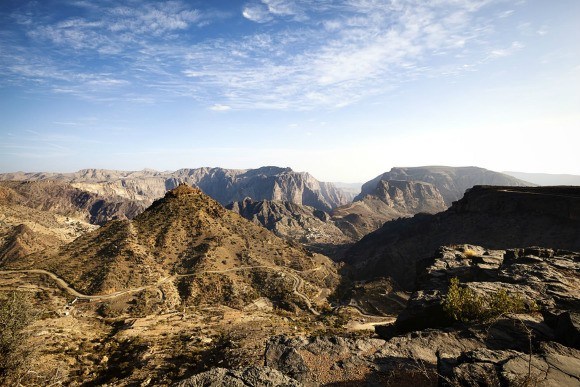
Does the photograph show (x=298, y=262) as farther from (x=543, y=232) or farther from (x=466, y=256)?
(x=543, y=232)

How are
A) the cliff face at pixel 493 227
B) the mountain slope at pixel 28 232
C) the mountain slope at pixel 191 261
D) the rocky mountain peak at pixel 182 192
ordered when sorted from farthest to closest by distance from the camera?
the mountain slope at pixel 28 232 → the rocky mountain peak at pixel 182 192 → the cliff face at pixel 493 227 → the mountain slope at pixel 191 261

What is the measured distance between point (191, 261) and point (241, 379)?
59.1 m

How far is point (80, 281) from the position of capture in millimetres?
52938

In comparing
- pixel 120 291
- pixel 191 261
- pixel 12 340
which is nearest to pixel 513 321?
pixel 12 340

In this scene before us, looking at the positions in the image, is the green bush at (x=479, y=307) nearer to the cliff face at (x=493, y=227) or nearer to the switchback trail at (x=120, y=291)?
the switchback trail at (x=120, y=291)

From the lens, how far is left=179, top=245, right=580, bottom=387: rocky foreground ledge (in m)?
10.9

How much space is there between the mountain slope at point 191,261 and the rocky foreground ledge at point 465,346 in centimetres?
3940

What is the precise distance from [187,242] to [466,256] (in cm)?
5904

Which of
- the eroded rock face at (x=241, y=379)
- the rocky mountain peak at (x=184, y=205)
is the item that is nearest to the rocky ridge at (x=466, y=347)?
the eroded rock face at (x=241, y=379)

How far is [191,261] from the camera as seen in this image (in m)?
65.8

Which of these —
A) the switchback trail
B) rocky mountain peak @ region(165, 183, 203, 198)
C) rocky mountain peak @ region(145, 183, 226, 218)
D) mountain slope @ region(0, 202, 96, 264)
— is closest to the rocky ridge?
the switchback trail

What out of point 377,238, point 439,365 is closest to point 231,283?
point 439,365

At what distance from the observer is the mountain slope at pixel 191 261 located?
55844 mm

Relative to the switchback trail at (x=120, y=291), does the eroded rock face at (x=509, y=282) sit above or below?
above
